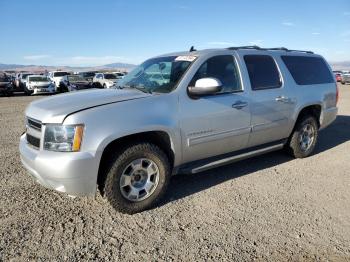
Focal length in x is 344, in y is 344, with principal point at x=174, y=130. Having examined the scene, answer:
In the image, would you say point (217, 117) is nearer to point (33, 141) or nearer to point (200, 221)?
point (200, 221)

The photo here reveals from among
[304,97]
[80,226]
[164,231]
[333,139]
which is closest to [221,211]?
[164,231]

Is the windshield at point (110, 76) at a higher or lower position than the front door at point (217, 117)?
lower

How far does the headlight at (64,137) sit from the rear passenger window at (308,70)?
3.72 metres

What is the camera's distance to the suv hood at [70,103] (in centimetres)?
353

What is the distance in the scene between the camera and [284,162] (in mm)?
5902

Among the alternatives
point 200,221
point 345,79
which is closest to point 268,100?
point 200,221

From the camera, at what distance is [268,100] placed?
5059 mm

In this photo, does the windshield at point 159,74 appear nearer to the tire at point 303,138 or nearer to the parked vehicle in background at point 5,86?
the tire at point 303,138

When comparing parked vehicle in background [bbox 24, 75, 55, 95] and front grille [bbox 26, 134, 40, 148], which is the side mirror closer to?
front grille [bbox 26, 134, 40, 148]

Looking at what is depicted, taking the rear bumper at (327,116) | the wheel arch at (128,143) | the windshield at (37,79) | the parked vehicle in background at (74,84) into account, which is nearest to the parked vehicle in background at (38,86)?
the windshield at (37,79)

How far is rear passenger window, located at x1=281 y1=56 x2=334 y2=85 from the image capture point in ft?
18.7

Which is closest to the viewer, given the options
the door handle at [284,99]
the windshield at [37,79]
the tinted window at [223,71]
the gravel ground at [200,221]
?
the gravel ground at [200,221]

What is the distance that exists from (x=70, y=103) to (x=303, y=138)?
4.16m

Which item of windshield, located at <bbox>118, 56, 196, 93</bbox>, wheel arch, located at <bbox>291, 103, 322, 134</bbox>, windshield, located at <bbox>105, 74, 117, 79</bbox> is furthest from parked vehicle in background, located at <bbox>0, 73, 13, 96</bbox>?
wheel arch, located at <bbox>291, 103, 322, 134</bbox>
